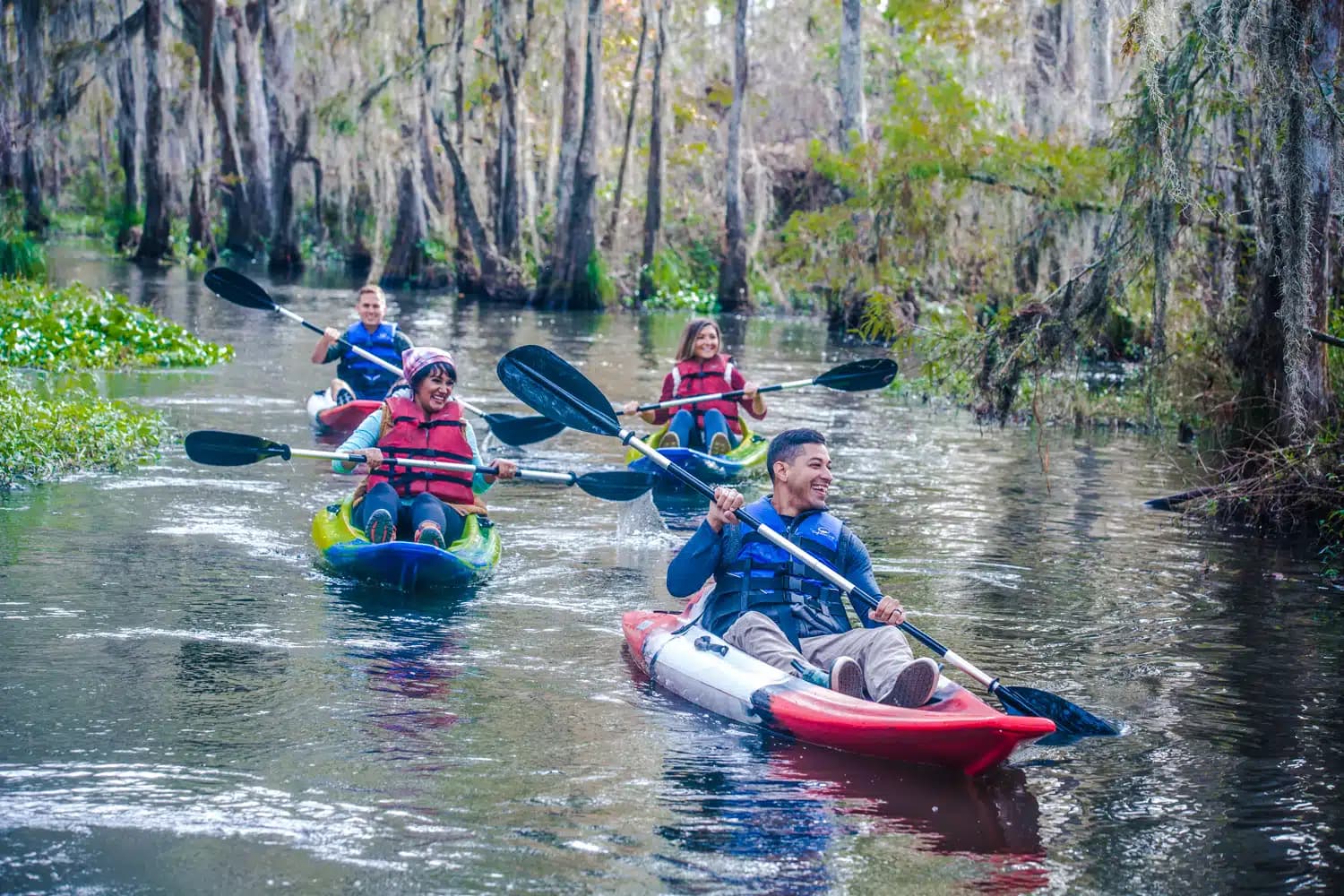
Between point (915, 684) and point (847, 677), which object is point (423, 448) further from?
point (915, 684)

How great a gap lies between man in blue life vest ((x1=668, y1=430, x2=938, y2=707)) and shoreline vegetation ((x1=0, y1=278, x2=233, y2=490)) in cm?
555

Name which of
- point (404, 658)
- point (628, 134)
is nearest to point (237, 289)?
point (404, 658)

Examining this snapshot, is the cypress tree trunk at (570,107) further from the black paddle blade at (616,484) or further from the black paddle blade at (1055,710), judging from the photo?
the black paddle blade at (1055,710)

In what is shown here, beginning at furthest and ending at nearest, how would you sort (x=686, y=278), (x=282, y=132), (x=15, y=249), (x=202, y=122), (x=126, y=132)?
1. (x=126, y=132)
2. (x=282, y=132)
3. (x=202, y=122)
4. (x=686, y=278)
5. (x=15, y=249)

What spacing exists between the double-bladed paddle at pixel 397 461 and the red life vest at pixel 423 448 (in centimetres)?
9

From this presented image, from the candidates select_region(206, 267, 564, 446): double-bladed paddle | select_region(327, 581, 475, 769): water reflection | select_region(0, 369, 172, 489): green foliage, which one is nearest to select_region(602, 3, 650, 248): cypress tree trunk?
select_region(206, 267, 564, 446): double-bladed paddle

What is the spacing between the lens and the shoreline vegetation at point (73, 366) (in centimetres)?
1051

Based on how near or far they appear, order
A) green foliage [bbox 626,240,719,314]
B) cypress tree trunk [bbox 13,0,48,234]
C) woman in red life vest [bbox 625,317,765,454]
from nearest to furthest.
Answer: woman in red life vest [bbox 625,317,765,454] < cypress tree trunk [bbox 13,0,48,234] < green foliage [bbox 626,240,719,314]

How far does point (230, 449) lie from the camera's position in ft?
28.2

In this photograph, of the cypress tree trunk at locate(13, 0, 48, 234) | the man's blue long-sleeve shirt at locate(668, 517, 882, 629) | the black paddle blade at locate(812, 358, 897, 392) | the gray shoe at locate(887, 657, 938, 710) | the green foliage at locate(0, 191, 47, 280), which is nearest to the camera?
the gray shoe at locate(887, 657, 938, 710)

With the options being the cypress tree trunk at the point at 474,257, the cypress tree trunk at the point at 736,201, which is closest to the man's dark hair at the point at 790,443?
the cypress tree trunk at the point at 736,201

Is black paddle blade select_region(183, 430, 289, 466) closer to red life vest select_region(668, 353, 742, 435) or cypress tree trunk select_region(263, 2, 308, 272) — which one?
red life vest select_region(668, 353, 742, 435)

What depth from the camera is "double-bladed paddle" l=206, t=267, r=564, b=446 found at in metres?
9.55

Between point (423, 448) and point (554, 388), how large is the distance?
0.79 metres
